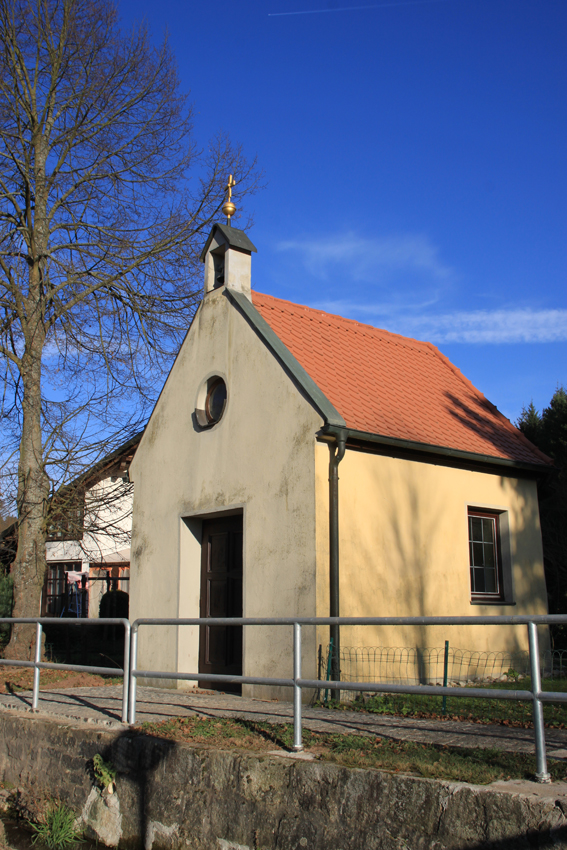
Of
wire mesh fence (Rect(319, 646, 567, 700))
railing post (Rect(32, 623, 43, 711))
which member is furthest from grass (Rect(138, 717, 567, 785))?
wire mesh fence (Rect(319, 646, 567, 700))

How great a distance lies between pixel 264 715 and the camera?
6.88m

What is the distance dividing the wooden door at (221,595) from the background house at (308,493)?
1.1 inches

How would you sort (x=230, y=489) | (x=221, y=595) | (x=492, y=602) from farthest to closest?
(x=492, y=602)
(x=221, y=595)
(x=230, y=489)

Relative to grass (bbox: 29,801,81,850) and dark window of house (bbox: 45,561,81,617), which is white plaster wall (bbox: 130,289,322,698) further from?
dark window of house (bbox: 45,561,81,617)

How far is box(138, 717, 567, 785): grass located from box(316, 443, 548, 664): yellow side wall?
2.19m

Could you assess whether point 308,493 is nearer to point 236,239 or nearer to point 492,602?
point 492,602

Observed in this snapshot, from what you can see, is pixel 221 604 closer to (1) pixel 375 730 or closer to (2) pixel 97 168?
(1) pixel 375 730

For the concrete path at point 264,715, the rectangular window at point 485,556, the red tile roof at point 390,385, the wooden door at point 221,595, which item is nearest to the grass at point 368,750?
the concrete path at point 264,715

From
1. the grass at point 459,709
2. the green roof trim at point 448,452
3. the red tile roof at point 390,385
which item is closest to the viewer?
the grass at point 459,709

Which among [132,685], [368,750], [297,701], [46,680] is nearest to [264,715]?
[132,685]

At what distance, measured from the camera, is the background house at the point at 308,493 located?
338 inches

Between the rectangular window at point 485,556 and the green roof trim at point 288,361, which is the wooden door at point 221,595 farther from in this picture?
the rectangular window at point 485,556

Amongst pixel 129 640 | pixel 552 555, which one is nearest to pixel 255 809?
pixel 129 640

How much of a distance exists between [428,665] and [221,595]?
291cm
